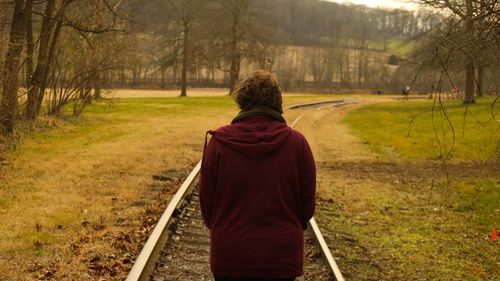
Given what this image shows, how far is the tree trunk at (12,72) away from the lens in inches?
578

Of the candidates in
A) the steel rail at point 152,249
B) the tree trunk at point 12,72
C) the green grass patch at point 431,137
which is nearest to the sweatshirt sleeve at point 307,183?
the steel rail at point 152,249

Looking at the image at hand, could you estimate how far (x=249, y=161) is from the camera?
3490mm

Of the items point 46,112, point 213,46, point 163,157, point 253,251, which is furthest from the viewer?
point 213,46

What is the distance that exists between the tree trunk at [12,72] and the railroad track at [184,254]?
299 inches

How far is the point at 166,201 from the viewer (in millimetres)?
9805

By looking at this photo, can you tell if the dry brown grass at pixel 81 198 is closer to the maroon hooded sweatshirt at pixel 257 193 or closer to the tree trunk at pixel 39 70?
the tree trunk at pixel 39 70

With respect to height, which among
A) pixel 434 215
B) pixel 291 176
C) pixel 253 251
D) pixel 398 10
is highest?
pixel 398 10

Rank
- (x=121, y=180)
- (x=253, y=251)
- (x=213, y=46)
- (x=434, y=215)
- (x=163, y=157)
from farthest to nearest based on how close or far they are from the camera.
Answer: (x=213, y=46) < (x=163, y=157) < (x=121, y=180) < (x=434, y=215) < (x=253, y=251)

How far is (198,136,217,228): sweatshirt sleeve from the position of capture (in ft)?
11.8

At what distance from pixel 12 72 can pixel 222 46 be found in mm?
44758

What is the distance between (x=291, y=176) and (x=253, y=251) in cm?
46

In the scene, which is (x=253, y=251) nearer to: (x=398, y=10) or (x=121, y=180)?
(x=121, y=180)

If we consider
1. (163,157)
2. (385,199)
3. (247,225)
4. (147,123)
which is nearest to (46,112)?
(147,123)

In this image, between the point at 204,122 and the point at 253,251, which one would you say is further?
the point at 204,122
